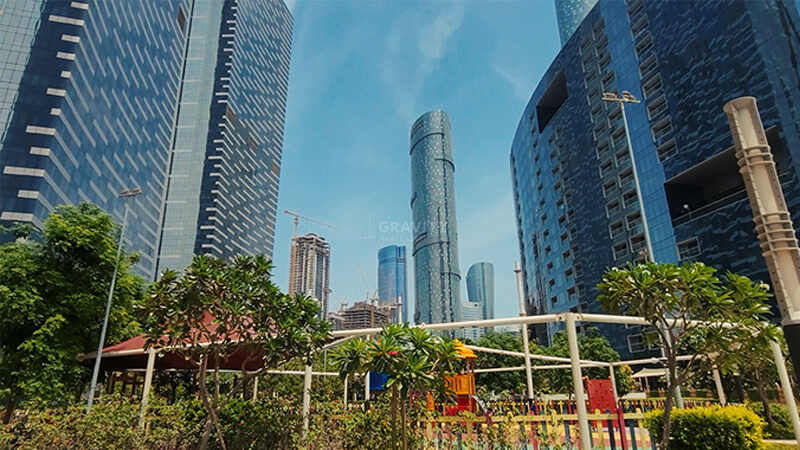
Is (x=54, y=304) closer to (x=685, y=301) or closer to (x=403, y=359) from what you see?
(x=403, y=359)

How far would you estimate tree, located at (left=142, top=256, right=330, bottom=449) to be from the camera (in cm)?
705

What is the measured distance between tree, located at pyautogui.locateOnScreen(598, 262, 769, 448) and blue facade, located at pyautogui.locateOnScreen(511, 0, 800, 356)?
19.5m

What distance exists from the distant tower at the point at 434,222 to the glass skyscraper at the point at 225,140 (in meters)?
50.8

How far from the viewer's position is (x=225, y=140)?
326ft

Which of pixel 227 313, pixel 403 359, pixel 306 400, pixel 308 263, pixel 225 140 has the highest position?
pixel 225 140

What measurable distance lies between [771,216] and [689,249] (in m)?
34.4

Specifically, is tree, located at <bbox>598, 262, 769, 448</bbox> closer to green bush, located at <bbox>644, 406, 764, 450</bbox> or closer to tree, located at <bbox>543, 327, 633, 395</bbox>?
green bush, located at <bbox>644, 406, 764, 450</bbox>

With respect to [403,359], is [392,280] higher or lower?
higher

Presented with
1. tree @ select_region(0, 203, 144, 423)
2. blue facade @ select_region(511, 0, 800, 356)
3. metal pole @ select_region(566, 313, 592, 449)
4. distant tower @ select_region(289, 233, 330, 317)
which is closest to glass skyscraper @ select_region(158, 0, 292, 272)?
distant tower @ select_region(289, 233, 330, 317)

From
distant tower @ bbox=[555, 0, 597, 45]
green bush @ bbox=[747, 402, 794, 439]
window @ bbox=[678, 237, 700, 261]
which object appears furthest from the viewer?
distant tower @ bbox=[555, 0, 597, 45]

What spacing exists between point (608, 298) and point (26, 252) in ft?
53.6

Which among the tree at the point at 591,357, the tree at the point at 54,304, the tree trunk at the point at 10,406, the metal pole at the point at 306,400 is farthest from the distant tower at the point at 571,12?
the tree trunk at the point at 10,406

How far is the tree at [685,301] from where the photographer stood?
19.2 ft

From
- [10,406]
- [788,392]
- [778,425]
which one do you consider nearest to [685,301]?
[788,392]
